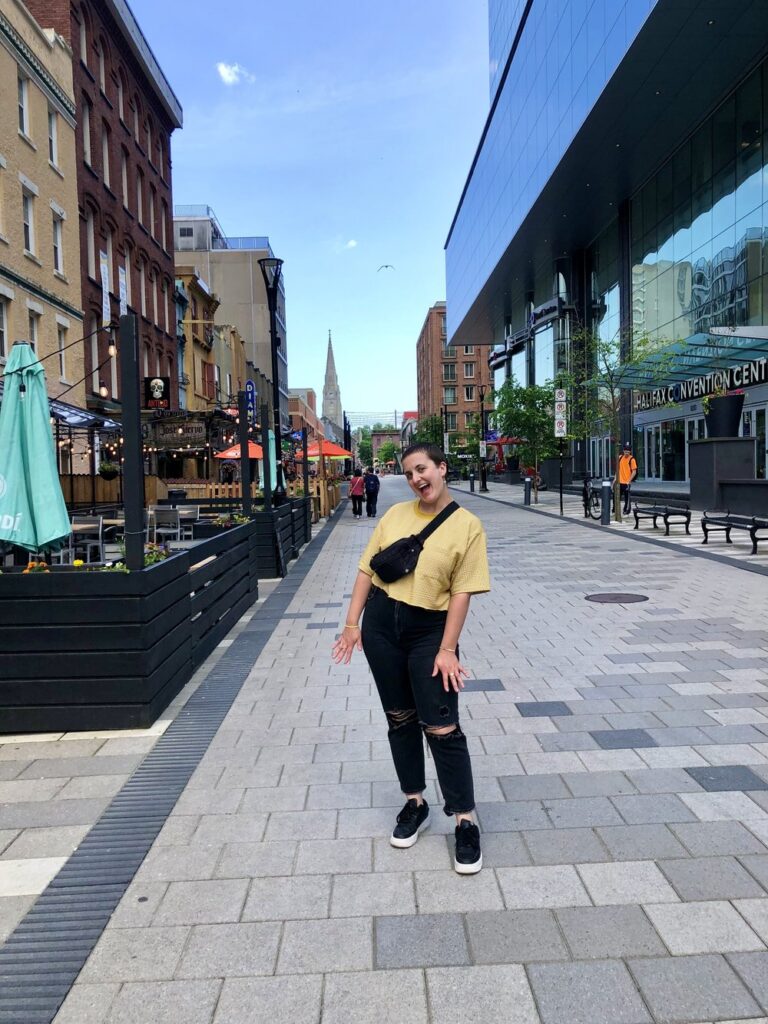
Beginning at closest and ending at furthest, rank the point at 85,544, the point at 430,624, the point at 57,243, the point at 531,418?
the point at 430,624
the point at 85,544
the point at 57,243
the point at 531,418

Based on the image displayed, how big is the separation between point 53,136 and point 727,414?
21406 millimetres

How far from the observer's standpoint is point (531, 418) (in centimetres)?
3422

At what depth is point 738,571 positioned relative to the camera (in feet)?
37.4

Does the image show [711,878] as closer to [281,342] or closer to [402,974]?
[402,974]

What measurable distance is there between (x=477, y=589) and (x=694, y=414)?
3097 centimetres

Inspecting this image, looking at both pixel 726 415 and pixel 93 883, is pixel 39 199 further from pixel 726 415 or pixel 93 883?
pixel 93 883

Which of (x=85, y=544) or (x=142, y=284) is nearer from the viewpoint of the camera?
(x=85, y=544)

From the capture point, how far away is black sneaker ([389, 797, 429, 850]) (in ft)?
11.2

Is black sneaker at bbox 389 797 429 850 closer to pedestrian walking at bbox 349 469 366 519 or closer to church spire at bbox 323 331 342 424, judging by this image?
pedestrian walking at bbox 349 469 366 519

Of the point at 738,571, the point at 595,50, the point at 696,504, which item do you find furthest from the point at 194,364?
the point at 738,571

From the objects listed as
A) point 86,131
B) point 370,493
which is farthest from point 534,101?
point 370,493

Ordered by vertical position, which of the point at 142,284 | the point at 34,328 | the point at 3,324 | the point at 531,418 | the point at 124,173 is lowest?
the point at 531,418

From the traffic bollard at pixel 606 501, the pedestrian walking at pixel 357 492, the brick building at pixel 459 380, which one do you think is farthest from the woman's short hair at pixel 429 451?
the brick building at pixel 459 380

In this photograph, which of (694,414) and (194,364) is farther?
(194,364)
